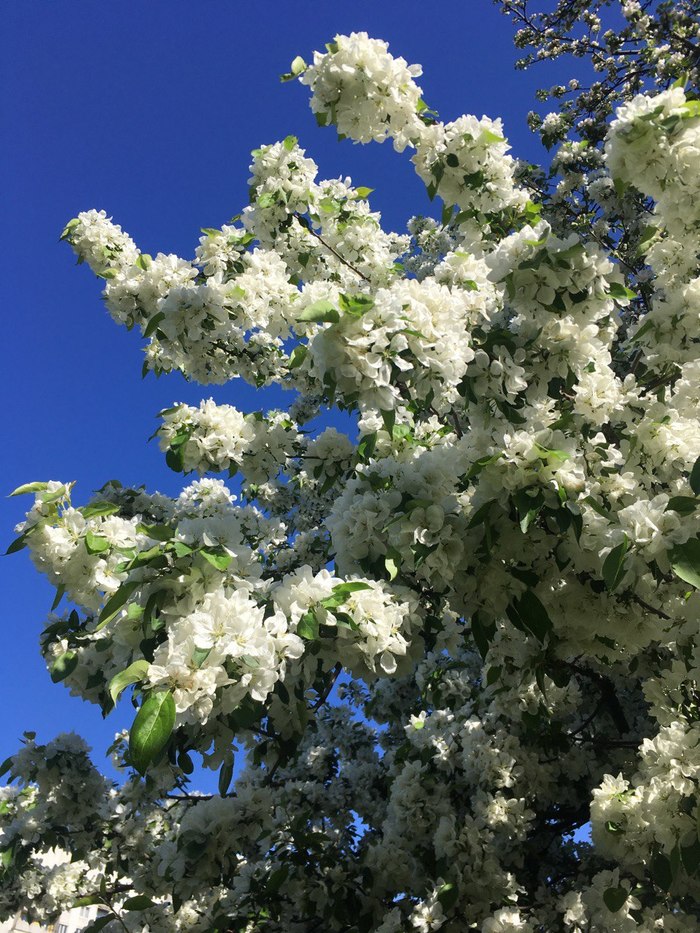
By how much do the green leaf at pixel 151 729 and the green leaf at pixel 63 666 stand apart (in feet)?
6.76

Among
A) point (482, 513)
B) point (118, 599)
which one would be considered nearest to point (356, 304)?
point (482, 513)

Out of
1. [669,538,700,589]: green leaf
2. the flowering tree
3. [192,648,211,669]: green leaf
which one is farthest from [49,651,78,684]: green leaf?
[669,538,700,589]: green leaf

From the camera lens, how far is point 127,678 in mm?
2205

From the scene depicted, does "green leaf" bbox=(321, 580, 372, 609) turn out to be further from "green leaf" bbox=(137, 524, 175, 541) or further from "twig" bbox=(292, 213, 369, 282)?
"twig" bbox=(292, 213, 369, 282)

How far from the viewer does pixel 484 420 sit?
349cm

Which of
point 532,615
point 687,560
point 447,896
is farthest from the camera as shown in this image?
point 447,896

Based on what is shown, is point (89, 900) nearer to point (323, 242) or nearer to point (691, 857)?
point (691, 857)

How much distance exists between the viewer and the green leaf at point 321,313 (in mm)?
2570

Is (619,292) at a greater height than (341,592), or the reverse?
(619,292)

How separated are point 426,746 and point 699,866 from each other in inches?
104

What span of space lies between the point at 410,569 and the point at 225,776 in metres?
1.22

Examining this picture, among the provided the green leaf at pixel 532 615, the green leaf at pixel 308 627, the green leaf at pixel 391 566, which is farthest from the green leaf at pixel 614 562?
the green leaf at pixel 308 627

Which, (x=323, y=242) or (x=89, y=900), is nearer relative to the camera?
(x=89, y=900)

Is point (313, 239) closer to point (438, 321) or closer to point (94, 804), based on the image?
point (438, 321)
